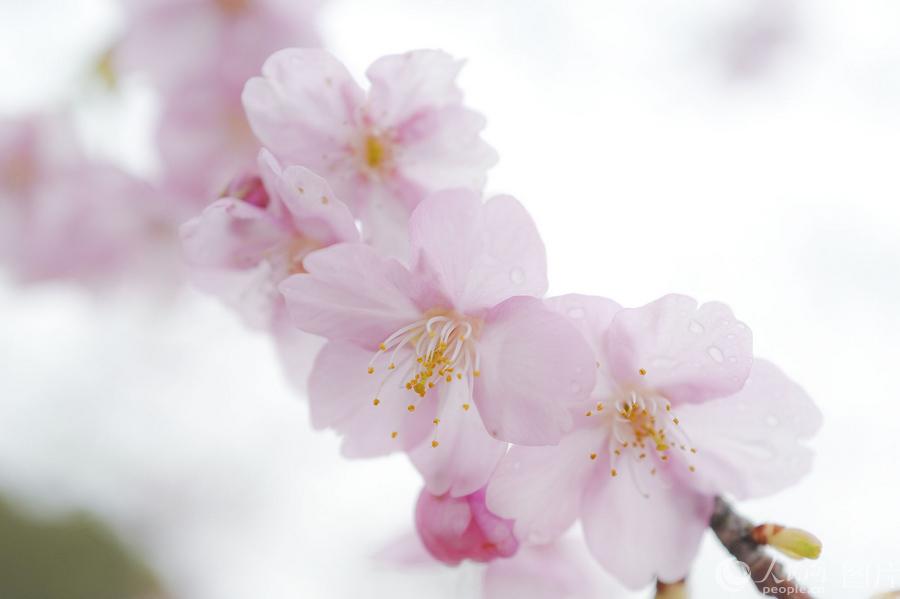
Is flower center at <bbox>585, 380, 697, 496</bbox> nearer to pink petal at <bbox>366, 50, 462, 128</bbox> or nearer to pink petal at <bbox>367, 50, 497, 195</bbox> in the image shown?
pink petal at <bbox>367, 50, 497, 195</bbox>

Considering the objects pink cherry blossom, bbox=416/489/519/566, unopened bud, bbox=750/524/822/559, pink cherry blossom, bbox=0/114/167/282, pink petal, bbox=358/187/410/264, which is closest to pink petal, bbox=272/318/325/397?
pink petal, bbox=358/187/410/264

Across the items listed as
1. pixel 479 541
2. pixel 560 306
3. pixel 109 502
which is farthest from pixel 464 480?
pixel 109 502

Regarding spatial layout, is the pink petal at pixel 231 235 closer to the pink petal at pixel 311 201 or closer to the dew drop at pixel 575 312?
the pink petal at pixel 311 201

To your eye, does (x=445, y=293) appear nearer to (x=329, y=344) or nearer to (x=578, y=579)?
(x=329, y=344)

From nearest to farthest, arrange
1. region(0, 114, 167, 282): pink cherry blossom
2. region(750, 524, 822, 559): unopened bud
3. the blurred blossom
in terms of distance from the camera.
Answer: region(750, 524, 822, 559): unopened bud → region(0, 114, 167, 282): pink cherry blossom → the blurred blossom

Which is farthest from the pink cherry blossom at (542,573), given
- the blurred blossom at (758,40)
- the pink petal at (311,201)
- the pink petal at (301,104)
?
the blurred blossom at (758,40)
